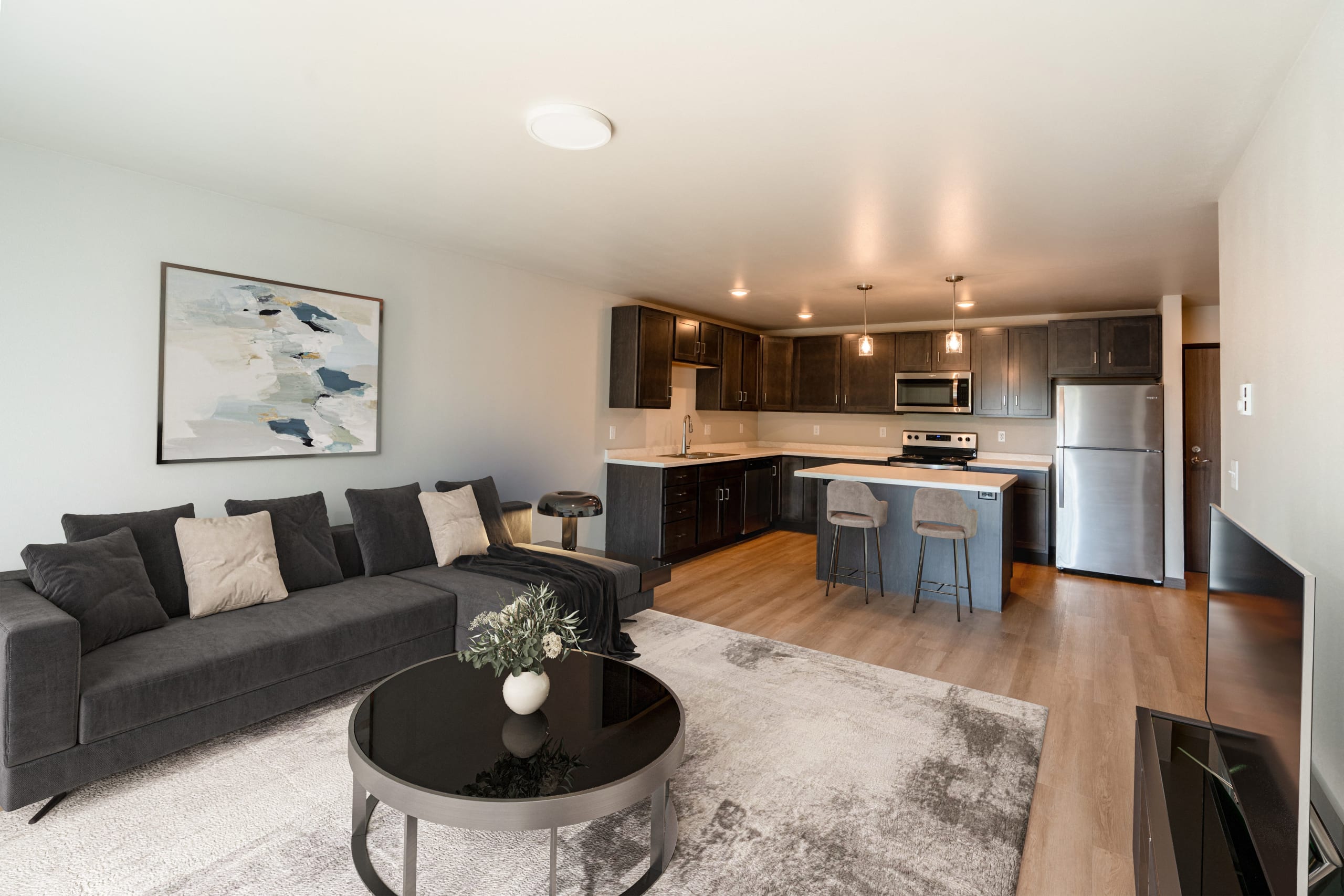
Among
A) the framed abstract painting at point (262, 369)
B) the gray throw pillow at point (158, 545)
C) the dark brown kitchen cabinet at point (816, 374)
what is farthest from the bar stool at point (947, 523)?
the gray throw pillow at point (158, 545)

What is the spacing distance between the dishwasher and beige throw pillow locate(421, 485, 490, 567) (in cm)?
341

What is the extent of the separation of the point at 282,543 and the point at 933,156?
137 inches

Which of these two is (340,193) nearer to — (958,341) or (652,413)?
(652,413)

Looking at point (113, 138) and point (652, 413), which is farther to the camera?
point (652, 413)

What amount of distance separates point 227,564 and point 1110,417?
20.4ft

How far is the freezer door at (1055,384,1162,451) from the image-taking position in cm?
527

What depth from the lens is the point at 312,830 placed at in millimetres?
2070

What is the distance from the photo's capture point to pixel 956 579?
441cm

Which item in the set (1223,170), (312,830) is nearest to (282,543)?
(312,830)

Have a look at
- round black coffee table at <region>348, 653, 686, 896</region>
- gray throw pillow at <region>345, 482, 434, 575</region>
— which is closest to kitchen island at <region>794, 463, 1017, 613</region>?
gray throw pillow at <region>345, 482, 434, 575</region>

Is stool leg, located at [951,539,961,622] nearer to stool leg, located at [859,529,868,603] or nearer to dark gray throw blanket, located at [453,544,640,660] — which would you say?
stool leg, located at [859,529,868,603]

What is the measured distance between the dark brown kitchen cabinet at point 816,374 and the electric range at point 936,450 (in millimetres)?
877

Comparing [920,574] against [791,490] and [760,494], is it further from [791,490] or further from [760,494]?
[791,490]

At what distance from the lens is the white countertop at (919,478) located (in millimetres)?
4574
